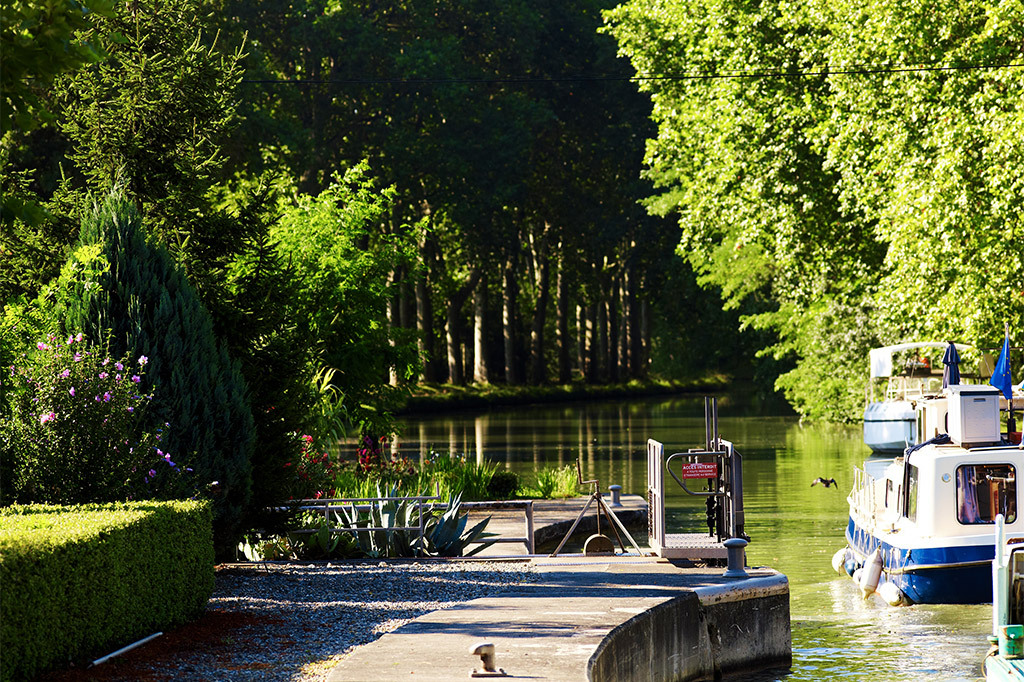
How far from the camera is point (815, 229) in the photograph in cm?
3738

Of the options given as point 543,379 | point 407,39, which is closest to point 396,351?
point 407,39

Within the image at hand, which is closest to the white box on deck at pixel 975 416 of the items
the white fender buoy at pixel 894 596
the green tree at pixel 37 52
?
the white fender buoy at pixel 894 596

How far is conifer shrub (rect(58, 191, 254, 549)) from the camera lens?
13.7 m

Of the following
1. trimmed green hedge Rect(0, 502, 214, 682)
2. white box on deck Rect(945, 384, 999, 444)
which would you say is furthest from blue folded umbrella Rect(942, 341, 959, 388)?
trimmed green hedge Rect(0, 502, 214, 682)

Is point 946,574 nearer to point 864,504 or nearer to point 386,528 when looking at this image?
point 864,504

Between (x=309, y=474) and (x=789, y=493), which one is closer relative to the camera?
(x=309, y=474)

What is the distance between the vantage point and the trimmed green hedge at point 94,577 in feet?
28.2

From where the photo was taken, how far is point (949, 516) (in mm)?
17938

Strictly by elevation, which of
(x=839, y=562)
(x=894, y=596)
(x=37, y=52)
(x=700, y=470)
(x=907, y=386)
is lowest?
(x=894, y=596)

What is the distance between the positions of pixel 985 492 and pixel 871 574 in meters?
2.02

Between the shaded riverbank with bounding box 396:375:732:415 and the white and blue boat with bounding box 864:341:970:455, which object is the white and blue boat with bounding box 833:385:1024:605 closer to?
the white and blue boat with bounding box 864:341:970:455

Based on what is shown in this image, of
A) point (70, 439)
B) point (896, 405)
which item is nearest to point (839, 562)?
point (70, 439)

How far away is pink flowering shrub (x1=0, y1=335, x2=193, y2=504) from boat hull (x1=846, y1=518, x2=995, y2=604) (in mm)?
10161

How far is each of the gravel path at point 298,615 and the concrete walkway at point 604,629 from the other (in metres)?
0.47
